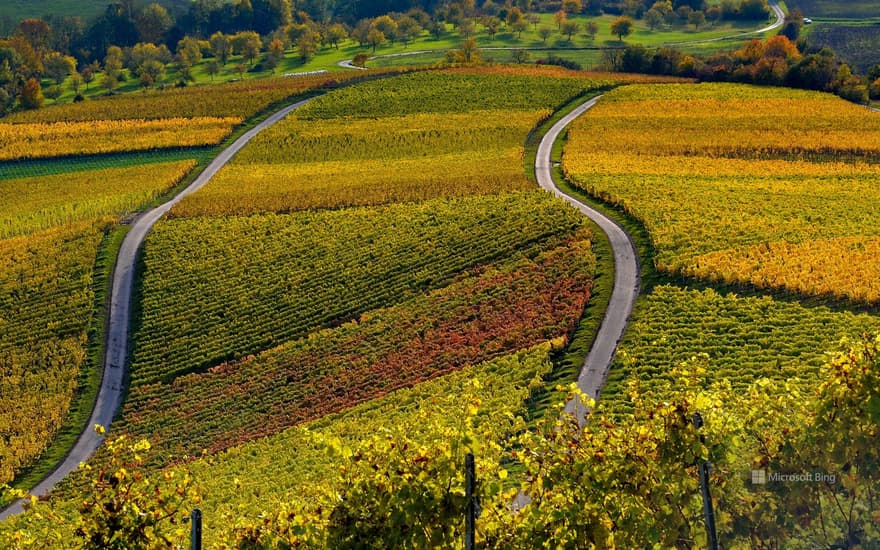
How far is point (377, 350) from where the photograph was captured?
54.5 m

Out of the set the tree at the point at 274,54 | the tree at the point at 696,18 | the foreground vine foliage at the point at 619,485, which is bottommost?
the tree at the point at 274,54

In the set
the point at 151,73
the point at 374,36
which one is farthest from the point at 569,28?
the point at 151,73

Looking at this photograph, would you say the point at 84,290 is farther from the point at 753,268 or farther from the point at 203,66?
the point at 203,66

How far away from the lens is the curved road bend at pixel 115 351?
48344 millimetres

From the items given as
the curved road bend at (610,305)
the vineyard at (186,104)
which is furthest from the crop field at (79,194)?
the curved road bend at (610,305)

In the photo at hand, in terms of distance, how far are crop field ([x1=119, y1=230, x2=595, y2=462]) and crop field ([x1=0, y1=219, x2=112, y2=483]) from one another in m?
5.45

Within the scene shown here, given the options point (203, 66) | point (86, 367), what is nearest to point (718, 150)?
point (86, 367)

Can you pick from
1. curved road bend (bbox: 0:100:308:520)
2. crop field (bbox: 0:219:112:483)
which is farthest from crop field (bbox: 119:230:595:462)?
crop field (bbox: 0:219:112:483)

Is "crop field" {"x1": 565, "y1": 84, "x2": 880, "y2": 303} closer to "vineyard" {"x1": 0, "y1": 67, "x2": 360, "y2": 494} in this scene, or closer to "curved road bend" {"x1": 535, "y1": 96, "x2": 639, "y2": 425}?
"curved road bend" {"x1": 535, "y1": 96, "x2": 639, "y2": 425}

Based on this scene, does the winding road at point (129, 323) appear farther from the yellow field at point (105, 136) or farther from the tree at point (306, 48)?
the tree at point (306, 48)

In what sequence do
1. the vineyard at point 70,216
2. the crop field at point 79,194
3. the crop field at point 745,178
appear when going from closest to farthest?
1. the vineyard at point 70,216
2. the crop field at point 745,178
3. the crop field at point 79,194

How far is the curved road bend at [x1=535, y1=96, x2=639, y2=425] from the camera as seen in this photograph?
145ft

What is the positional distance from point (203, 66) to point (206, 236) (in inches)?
5282

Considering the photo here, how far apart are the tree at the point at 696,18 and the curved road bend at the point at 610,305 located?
13633cm
